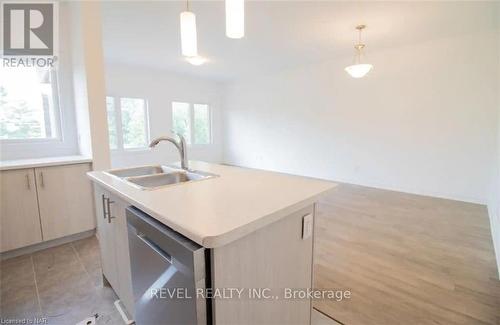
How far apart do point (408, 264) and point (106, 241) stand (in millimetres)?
2450

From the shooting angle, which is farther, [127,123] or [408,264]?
[127,123]

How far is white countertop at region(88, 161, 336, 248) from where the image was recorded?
2.66 ft

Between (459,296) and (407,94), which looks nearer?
(459,296)

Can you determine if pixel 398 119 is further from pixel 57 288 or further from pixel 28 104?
pixel 28 104

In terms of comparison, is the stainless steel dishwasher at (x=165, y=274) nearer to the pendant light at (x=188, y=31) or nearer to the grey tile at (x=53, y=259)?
the pendant light at (x=188, y=31)

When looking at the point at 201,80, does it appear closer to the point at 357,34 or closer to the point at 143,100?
the point at 143,100

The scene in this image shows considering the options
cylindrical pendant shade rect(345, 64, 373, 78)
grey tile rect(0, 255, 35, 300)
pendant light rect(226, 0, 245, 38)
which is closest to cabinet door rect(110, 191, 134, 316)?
grey tile rect(0, 255, 35, 300)

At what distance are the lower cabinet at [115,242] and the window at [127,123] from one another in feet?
14.3

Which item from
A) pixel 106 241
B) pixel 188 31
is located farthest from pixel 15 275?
pixel 188 31

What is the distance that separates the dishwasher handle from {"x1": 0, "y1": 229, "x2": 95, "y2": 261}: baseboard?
206 cm

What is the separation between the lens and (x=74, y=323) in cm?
153

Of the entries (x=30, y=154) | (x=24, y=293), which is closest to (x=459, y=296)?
(x=24, y=293)

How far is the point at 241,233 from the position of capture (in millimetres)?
819

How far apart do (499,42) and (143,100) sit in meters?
6.74
